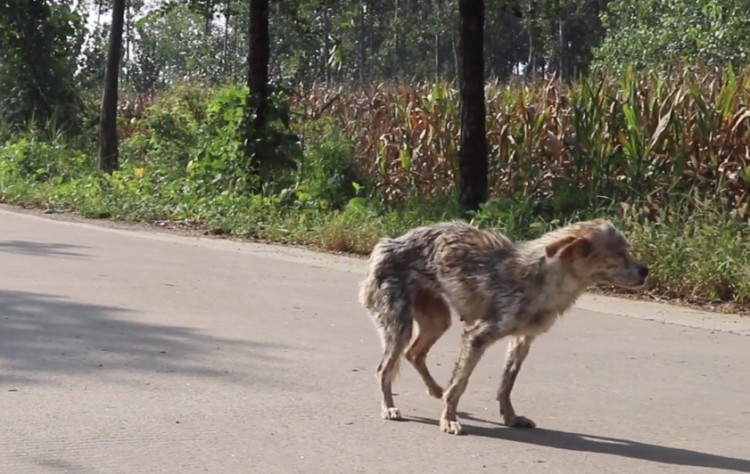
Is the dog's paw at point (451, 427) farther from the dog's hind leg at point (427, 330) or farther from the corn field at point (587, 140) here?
the corn field at point (587, 140)

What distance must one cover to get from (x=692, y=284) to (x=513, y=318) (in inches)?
243

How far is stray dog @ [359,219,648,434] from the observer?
8094 mm

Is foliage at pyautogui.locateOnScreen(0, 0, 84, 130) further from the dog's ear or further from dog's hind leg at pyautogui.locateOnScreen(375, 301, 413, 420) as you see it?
the dog's ear

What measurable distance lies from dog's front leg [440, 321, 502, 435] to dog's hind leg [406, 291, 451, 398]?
632 millimetres

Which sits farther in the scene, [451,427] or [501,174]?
[501,174]

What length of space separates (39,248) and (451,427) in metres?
9.87

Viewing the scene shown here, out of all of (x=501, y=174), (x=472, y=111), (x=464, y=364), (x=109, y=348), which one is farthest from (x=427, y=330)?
(x=501, y=174)

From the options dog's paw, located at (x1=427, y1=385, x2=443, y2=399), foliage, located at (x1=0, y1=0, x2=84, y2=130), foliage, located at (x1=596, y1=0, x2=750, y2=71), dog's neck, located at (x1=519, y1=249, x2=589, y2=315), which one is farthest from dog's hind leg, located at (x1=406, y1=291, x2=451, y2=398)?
foliage, located at (x1=0, y1=0, x2=84, y2=130)

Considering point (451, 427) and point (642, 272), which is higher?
point (642, 272)

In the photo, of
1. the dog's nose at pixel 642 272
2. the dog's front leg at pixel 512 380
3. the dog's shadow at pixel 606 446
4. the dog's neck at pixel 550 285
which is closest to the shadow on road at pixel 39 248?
the dog's shadow at pixel 606 446

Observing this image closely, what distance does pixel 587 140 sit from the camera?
59.0 ft

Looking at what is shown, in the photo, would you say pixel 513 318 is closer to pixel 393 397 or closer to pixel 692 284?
pixel 393 397

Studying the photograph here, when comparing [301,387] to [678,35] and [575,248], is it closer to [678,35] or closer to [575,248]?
[575,248]

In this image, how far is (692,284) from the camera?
13.8m
